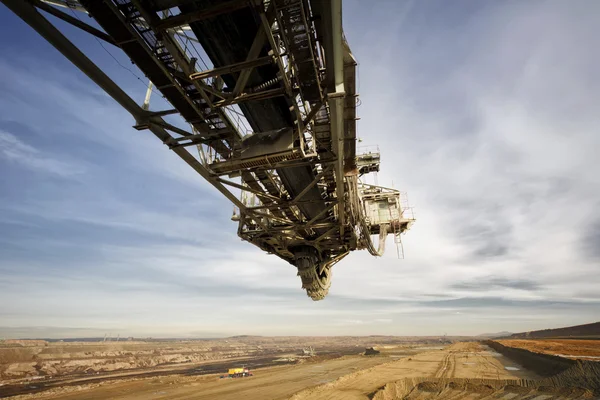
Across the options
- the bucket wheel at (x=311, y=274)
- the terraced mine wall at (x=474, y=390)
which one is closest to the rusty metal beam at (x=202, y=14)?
the bucket wheel at (x=311, y=274)

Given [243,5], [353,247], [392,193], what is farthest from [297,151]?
[392,193]

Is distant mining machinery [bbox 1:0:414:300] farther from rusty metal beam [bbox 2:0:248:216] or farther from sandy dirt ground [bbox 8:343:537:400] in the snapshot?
sandy dirt ground [bbox 8:343:537:400]

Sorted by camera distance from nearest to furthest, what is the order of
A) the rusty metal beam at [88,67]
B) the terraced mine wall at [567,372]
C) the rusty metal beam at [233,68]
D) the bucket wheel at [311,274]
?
the rusty metal beam at [88,67]
the rusty metal beam at [233,68]
the bucket wheel at [311,274]
the terraced mine wall at [567,372]

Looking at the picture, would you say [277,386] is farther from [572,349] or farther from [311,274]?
[572,349]

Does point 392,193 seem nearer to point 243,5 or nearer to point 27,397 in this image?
point 243,5

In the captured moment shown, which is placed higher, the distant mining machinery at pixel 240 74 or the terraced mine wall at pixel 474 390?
the distant mining machinery at pixel 240 74

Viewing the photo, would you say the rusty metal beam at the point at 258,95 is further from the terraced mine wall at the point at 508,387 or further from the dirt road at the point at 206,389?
the dirt road at the point at 206,389

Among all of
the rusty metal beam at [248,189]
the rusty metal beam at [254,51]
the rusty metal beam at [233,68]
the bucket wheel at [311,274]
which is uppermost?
the rusty metal beam at [254,51]

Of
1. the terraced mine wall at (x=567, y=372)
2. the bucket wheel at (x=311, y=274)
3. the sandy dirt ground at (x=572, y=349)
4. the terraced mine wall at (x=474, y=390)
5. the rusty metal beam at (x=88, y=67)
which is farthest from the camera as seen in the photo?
the sandy dirt ground at (x=572, y=349)

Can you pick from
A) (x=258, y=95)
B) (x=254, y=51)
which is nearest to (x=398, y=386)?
(x=258, y=95)
